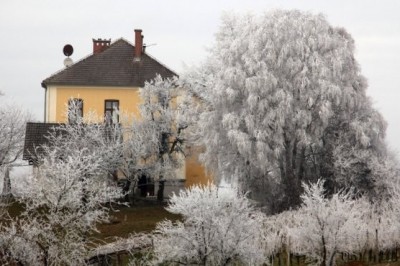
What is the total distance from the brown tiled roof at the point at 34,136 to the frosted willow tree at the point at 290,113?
10.9m

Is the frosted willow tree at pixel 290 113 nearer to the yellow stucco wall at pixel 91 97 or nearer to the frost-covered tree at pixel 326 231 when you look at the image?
the yellow stucco wall at pixel 91 97

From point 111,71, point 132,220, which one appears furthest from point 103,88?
point 132,220

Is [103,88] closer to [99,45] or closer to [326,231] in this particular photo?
[99,45]

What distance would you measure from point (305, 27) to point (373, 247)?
50.6 feet

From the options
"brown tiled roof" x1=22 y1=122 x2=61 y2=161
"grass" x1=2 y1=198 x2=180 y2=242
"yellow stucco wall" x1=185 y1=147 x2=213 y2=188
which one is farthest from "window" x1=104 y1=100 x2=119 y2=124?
"grass" x1=2 y1=198 x2=180 y2=242

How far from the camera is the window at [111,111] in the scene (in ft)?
187

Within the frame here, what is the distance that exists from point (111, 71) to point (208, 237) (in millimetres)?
26759

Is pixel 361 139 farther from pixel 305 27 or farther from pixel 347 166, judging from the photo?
pixel 305 27

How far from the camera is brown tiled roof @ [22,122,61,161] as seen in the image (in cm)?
5506

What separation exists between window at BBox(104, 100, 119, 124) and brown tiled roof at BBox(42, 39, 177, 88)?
1292 millimetres

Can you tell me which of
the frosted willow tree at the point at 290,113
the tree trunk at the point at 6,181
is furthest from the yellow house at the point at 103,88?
the frosted willow tree at the point at 290,113

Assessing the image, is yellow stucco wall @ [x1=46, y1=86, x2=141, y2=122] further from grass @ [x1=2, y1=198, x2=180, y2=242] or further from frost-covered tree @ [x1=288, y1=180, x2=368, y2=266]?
frost-covered tree @ [x1=288, y1=180, x2=368, y2=266]

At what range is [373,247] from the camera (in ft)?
135

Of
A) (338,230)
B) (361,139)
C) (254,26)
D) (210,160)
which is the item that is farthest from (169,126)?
(338,230)
